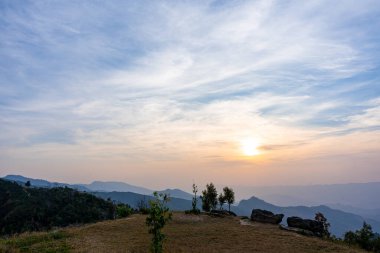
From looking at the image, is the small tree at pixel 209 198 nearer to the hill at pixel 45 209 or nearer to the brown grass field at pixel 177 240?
the brown grass field at pixel 177 240

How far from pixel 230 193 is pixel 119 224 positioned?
36187mm

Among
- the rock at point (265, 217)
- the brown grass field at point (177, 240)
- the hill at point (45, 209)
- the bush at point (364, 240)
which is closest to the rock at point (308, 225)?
the rock at point (265, 217)

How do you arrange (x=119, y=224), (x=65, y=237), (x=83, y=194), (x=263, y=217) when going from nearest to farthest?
(x=65, y=237)
(x=119, y=224)
(x=263, y=217)
(x=83, y=194)

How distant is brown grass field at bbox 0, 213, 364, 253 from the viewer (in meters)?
35.9

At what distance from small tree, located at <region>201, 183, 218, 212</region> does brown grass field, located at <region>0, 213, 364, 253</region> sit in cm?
2521

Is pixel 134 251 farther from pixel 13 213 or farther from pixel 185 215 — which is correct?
pixel 13 213

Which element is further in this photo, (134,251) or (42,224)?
(42,224)

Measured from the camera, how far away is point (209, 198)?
7806 cm

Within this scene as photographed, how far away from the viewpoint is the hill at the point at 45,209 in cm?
12344

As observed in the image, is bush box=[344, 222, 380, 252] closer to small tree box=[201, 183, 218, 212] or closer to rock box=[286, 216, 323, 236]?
rock box=[286, 216, 323, 236]

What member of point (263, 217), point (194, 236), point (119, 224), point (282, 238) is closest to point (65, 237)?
point (119, 224)

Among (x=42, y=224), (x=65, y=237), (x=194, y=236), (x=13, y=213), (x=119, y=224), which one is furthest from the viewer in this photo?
(x=13, y=213)

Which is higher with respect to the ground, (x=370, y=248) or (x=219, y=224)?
(x=219, y=224)

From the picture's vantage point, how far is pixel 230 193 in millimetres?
80438
